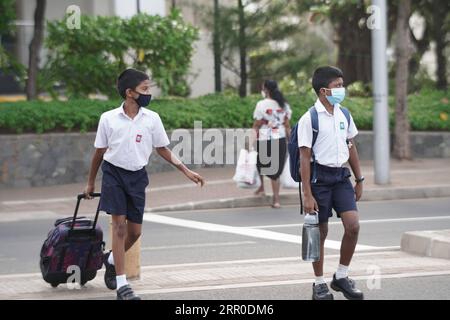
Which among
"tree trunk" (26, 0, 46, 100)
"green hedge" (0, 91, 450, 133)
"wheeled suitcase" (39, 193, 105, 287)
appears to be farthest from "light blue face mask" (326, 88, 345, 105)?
"tree trunk" (26, 0, 46, 100)

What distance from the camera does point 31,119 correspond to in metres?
18.0

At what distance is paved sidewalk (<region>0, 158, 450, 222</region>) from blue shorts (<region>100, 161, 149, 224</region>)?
7.00 m

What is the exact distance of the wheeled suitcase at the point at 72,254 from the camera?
330 inches

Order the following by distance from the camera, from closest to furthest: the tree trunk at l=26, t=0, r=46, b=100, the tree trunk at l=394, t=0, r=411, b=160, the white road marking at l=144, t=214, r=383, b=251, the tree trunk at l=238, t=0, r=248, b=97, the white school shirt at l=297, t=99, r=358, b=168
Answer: the white school shirt at l=297, t=99, r=358, b=168, the white road marking at l=144, t=214, r=383, b=251, the tree trunk at l=394, t=0, r=411, b=160, the tree trunk at l=26, t=0, r=46, b=100, the tree trunk at l=238, t=0, r=248, b=97

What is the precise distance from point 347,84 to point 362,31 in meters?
1.42

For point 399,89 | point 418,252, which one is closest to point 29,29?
point 399,89

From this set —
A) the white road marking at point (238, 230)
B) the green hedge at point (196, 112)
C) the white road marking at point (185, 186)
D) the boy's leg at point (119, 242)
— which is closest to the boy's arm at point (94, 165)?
the boy's leg at point (119, 242)

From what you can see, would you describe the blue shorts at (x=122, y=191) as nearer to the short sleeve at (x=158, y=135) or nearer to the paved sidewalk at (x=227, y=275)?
the short sleeve at (x=158, y=135)

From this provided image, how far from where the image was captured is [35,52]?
19.7 metres

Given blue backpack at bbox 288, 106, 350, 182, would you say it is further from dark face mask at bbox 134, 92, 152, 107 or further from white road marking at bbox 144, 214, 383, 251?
white road marking at bbox 144, 214, 383, 251

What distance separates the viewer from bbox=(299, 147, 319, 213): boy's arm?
7738 millimetres

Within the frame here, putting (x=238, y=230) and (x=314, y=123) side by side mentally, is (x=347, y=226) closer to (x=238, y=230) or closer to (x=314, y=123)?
(x=314, y=123)
